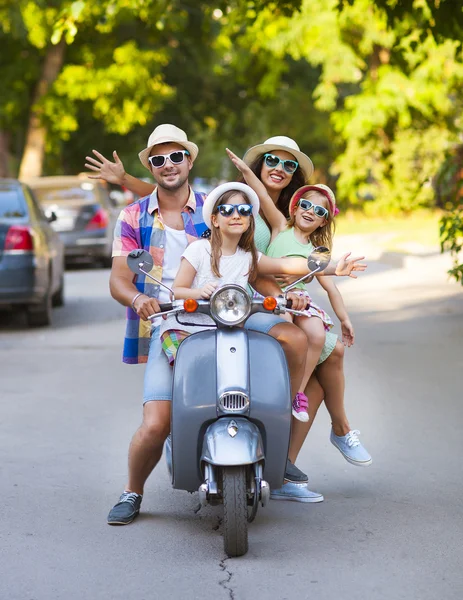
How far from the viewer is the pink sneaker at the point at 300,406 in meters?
5.68

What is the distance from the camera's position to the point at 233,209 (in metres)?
5.39

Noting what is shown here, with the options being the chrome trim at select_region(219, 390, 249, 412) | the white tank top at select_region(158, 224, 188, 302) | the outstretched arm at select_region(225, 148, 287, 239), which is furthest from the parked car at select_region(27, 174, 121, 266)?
the chrome trim at select_region(219, 390, 249, 412)

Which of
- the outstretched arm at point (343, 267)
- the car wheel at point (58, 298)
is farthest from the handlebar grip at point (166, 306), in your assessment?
the car wheel at point (58, 298)

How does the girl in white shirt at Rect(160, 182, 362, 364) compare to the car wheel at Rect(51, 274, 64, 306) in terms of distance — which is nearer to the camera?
the girl in white shirt at Rect(160, 182, 362, 364)

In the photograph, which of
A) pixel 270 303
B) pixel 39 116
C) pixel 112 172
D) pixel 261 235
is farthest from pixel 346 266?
pixel 39 116

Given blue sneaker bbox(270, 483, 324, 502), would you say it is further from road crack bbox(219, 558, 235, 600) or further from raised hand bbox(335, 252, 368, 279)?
raised hand bbox(335, 252, 368, 279)

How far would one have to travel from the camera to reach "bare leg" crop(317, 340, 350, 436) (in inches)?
239

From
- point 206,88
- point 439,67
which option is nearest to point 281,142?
point 439,67

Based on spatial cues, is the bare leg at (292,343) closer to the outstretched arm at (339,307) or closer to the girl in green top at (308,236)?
the girl in green top at (308,236)

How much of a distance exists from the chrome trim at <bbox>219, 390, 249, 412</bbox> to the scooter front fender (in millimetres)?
44

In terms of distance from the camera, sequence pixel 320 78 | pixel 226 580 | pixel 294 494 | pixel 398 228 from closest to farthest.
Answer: pixel 226 580, pixel 294 494, pixel 398 228, pixel 320 78

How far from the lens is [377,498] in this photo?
6305 millimetres

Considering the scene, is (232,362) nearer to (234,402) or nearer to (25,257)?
(234,402)

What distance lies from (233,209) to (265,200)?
0.57 meters
